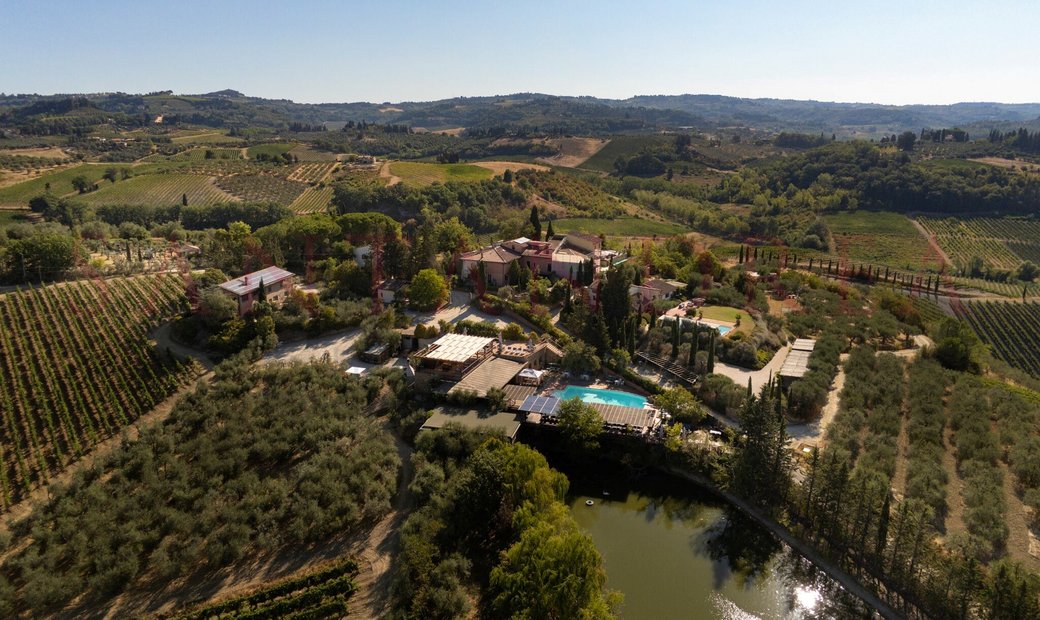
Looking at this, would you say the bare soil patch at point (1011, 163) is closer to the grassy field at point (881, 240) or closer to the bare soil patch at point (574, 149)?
the grassy field at point (881, 240)

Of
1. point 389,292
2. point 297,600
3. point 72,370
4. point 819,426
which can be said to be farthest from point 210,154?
point 819,426

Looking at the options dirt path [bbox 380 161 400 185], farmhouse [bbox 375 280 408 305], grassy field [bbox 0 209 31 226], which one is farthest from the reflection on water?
grassy field [bbox 0 209 31 226]

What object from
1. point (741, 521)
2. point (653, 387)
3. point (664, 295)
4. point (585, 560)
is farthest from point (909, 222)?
point (585, 560)

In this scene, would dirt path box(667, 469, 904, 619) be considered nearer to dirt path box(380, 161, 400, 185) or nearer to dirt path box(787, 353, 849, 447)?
dirt path box(787, 353, 849, 447)

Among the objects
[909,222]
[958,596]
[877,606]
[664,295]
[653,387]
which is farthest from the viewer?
[909,222]

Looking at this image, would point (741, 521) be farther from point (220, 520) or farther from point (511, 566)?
point (220, 520)

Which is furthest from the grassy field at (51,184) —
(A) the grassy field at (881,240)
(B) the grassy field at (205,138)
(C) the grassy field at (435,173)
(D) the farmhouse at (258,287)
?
(A) the grassy field at (881,240)
